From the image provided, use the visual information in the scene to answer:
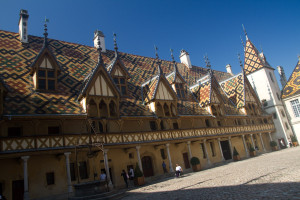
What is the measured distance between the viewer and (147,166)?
21578mm

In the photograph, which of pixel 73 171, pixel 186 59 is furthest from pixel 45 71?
pixel 186 59

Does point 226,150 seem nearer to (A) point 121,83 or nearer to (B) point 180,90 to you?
(B) point 180,90

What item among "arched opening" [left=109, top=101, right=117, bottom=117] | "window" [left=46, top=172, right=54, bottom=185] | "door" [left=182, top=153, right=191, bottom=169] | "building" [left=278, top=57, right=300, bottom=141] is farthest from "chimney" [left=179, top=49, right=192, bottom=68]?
"window" [left=46, top=172, right=54, bottom=185]

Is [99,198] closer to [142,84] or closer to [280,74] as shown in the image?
[142,84]

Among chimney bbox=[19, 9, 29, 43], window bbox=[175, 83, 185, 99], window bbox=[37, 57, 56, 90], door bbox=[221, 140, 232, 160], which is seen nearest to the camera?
window bbox=[37, 57, 56, 90]

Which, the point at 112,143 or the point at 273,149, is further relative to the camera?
the point at 273,149

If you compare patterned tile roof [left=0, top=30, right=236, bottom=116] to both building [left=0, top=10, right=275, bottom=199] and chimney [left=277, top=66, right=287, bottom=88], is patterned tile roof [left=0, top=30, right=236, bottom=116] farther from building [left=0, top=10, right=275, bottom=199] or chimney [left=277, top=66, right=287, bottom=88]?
chimney [left=277, top=66, right=287, bottom=88]

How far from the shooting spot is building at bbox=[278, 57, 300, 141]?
36.5 m

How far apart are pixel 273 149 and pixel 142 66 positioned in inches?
836

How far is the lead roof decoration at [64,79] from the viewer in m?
16.1

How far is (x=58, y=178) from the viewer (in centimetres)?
1614

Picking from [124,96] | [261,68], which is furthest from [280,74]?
[124,96]

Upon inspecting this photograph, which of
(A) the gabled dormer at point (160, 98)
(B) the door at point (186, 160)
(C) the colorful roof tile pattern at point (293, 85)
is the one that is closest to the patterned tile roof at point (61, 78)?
(A) the gabled dormer at point (160, 98)

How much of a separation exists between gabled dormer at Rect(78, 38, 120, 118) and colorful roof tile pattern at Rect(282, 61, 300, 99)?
97.8 ft
